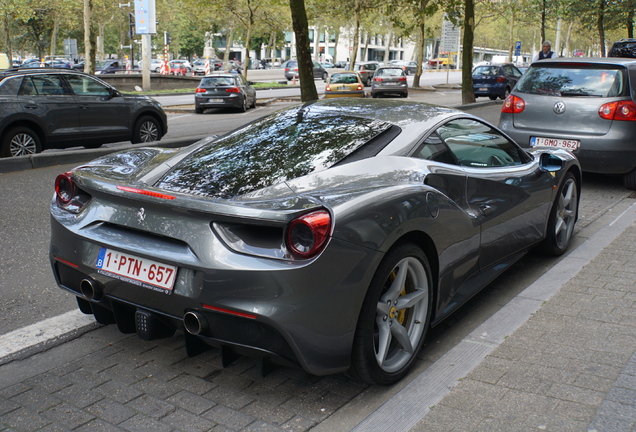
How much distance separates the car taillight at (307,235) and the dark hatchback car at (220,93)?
21.7 metres

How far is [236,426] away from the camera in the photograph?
2971mm

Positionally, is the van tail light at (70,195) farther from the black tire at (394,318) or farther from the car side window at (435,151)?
the car side window at (435,151)

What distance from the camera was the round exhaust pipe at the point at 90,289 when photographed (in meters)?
3.30

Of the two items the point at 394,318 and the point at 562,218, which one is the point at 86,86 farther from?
the point at 394,318

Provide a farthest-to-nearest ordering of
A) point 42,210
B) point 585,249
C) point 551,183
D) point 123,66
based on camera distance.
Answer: point 123,66
point 42,210
point 585,249
point 551,183

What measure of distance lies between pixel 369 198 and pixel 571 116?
6.19m

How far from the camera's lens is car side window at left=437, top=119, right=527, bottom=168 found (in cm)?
417

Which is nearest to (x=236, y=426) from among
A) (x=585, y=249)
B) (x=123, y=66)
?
(x=585, y=249)

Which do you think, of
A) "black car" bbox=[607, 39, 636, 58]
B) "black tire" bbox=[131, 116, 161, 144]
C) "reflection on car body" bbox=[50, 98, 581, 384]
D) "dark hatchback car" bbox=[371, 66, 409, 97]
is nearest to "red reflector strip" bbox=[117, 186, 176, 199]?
"reflection on car body" bbox=[50, 98, 581, 384]

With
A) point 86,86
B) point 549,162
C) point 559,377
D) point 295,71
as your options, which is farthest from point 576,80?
point 295,71

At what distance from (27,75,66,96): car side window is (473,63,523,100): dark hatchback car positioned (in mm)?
22365

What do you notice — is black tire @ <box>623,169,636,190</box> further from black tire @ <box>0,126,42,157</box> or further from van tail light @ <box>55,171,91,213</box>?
black tire @ <box>0,126,42,157</box>

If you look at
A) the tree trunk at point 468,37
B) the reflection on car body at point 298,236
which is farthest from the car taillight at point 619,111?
the tree trunk at point 468,37

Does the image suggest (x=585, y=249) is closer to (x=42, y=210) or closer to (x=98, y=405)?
(x=98, y=405)
